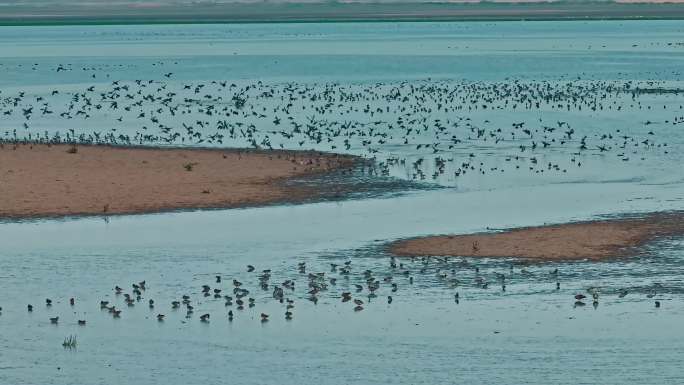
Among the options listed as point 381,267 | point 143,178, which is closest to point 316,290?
point 381,267

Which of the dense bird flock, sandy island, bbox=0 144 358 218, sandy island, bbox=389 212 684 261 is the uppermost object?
sandy island, bbox=0 144 358 218

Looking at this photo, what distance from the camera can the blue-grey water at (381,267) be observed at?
892 inches

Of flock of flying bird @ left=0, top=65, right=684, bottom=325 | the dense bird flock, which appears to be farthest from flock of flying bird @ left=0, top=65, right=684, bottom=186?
the dense bird flock

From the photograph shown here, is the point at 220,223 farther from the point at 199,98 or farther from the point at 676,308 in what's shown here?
the point at 199,98

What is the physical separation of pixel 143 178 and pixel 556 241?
581 inches

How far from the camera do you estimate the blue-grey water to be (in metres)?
22.7

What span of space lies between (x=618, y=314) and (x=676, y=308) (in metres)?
1.19

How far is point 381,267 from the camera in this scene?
97.0 feet

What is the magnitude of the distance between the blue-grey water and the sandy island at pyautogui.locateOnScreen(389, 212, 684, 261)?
0.62 m

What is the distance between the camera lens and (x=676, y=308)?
2572cm

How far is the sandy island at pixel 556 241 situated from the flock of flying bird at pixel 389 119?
33.0ft

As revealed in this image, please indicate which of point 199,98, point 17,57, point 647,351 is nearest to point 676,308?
point 647,351

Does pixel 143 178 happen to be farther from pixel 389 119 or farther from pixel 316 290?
pixel 389 119

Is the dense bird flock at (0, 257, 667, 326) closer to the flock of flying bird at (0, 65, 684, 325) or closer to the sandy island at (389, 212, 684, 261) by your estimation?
the flock of flying bird at (0, 65, 684, 325)
